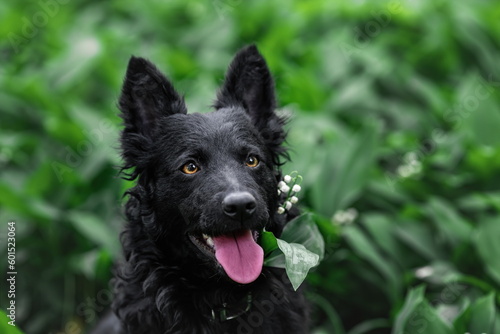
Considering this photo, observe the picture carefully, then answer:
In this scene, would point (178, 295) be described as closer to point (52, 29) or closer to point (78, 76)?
point (78, 76)

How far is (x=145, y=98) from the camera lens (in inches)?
151

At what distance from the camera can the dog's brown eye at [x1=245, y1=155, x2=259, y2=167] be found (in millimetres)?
3629

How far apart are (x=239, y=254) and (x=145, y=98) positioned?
1159 millimetres

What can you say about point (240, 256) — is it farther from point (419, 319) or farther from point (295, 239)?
point (419, 319)

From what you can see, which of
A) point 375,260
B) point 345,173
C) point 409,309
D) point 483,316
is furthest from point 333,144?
point 483,316

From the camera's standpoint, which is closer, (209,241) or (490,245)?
(209,241)

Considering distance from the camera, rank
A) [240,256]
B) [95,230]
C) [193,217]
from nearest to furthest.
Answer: [240,256], [193,217], [95,230]

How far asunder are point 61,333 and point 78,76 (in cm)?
310

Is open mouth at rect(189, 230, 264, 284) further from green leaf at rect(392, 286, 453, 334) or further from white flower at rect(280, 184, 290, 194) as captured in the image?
green leaf at rect(392, 286, 453, 334)

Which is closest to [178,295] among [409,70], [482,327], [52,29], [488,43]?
[482,327]

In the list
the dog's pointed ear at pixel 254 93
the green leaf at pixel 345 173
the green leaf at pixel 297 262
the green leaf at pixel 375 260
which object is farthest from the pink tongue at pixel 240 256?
the green leaf at pixel 345 173

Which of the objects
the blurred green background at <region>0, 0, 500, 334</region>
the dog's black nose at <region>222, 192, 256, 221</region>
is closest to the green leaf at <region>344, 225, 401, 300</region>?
the blurred green background at <region>0, 0, 500, 334</region>

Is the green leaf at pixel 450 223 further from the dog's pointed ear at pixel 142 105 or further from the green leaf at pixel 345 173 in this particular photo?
the dog's pointed ear at pixel 142 105

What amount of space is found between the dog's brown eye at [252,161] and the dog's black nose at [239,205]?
0.41 meters
